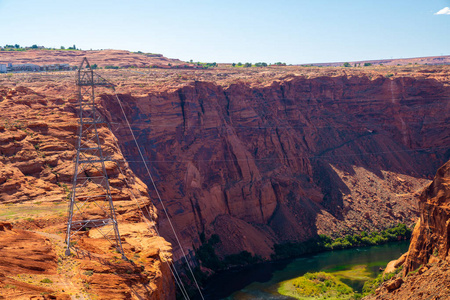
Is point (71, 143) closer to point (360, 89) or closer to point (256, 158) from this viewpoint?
point (256, 158)

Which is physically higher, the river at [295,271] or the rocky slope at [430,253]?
the rocky slope at [430,253]

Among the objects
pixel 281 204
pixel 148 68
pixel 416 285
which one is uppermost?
pixel 148 68

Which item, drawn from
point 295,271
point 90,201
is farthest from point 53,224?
point 295,271

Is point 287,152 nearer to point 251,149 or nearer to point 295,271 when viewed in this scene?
point 251,149

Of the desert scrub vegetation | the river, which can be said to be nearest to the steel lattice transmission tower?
the river

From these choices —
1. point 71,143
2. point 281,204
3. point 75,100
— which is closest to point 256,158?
point 281,204

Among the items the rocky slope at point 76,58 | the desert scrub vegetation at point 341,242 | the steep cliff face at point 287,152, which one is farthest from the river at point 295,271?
the rocky slope at point 76,58

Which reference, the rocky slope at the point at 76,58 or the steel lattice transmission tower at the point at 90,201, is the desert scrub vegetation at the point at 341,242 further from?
the rocky slope at the point at 76,58
